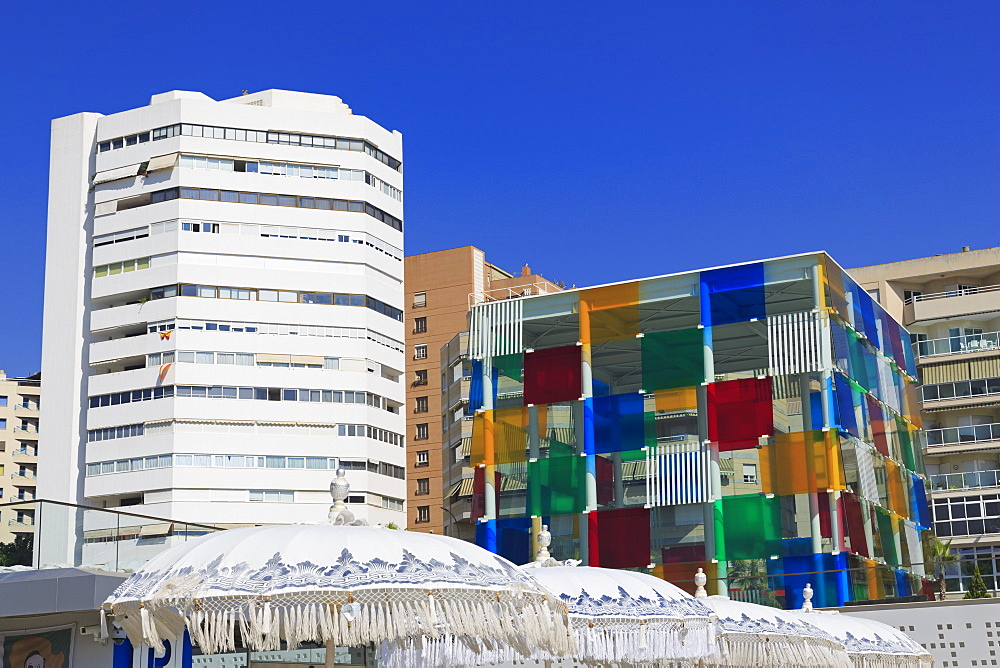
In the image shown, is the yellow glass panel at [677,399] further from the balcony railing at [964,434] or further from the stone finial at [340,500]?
the stone finial at [340,500]

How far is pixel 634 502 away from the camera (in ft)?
120

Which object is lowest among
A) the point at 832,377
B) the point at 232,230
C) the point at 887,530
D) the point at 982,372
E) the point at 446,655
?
the point at 446,655

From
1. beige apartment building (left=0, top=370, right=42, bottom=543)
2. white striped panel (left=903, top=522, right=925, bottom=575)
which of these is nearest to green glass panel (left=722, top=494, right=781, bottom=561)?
white striped panel (left=903, top=522, right=925, bottom=575)

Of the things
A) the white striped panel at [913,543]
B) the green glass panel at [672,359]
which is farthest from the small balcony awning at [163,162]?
the white striped panel at [913,543]

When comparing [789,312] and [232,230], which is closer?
[789,312]

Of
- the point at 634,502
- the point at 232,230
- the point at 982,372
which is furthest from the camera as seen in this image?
the point at 232,230

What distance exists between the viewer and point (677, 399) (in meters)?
36.9

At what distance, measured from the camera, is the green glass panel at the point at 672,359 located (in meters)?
36.6

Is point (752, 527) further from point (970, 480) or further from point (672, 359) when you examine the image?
point (970, 480)

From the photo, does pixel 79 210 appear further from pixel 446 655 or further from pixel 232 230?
pixel 446 655

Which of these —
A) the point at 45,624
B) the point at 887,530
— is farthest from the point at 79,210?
the point at 45,624

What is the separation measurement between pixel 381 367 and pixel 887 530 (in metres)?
35.9

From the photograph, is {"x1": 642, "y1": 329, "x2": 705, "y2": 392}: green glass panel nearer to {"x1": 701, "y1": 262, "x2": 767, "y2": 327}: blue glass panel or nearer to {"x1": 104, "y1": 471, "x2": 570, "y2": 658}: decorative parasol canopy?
{"x1": 701, "y1": 262, "x2": 767, "y2": 327}: blue glass panel

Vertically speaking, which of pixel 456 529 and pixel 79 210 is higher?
pixel 79 210
